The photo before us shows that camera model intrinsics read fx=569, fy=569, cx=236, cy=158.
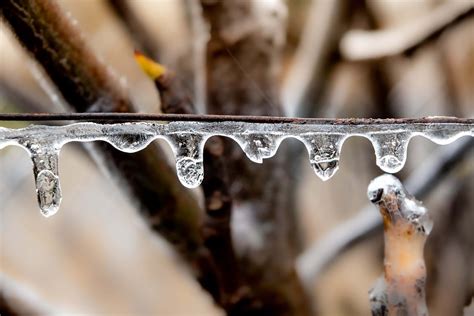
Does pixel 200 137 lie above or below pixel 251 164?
below

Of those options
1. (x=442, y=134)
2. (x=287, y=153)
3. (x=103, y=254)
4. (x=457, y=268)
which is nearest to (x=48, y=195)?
(x=442, y=134)

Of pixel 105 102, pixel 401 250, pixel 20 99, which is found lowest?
pixel 401 250

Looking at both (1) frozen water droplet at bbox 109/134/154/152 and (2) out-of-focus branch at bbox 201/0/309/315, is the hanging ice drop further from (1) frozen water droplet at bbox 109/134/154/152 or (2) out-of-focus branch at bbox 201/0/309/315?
(2) out-of-focus branch at bbox 201/0/309/315

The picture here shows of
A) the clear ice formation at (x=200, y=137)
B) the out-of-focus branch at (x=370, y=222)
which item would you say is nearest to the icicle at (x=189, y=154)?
the clear ice formation at (x=200, y=137)

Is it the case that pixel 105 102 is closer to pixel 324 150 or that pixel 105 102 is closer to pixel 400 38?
pixel 324 150

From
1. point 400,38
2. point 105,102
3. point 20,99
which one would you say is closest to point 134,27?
point 20,99

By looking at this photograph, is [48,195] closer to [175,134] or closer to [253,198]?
[175,134]

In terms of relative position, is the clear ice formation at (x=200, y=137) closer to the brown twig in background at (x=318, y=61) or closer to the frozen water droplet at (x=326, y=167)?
the frozen water droplet at (x=326, y=167)
